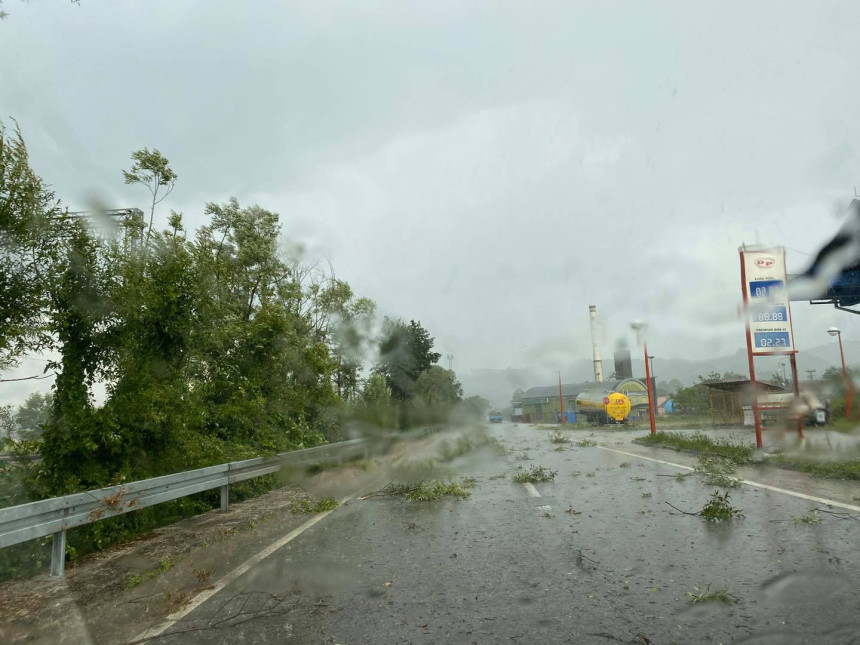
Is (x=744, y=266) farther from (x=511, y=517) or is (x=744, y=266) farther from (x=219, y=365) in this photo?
(x=219, y=365)

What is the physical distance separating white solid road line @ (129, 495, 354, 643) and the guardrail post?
1802mm

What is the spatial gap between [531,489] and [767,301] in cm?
993

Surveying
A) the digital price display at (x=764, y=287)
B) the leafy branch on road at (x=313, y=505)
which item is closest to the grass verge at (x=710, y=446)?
the digital price display at (x=764, y=287)

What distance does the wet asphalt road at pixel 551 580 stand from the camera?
13.3 feet

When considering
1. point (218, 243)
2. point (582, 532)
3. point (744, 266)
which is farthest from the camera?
point (218, 243)

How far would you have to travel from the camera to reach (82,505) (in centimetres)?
652

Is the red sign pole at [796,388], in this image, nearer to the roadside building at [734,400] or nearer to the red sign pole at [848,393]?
the red sign pole at [848,393]

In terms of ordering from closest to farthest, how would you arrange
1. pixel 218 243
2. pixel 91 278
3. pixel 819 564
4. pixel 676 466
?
1. pixel 819 564
2. pixel 91 278
3. pixel 676 466
4. pixel 218 243

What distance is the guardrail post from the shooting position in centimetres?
612

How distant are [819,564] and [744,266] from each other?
13137 mm

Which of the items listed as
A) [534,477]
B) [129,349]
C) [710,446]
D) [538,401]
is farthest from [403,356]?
[538,401]

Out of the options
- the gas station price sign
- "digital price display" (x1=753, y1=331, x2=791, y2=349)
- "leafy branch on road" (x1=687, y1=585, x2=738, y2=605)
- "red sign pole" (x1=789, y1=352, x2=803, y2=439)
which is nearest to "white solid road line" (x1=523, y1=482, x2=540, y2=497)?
"leafy branch on road" (x1=687, y1=585, x2=738, y2=605)

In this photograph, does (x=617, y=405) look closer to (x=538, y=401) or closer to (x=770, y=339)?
(x=770, y=339)

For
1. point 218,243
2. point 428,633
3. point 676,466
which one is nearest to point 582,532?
point 428,633
